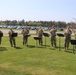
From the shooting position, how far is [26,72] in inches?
582

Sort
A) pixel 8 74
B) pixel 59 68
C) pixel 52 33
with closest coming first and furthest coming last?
pixel 8 74 < pixel 59 68 < pixel 52 33

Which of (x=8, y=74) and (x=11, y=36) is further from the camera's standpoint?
(x=11, y=36)

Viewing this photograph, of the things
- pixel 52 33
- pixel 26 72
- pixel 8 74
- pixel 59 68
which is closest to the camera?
pixel 8 74

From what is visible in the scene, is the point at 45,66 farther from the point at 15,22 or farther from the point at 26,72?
the point at 15,22

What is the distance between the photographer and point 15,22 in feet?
512

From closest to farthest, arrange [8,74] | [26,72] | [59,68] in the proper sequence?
1. [8,74]
2. [26,72]
3. [59,68]

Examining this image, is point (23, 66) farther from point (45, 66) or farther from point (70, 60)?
point (70, 60)

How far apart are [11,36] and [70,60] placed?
971 centimetres

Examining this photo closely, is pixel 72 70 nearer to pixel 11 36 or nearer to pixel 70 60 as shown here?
pixel 70 60

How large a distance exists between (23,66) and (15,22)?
14051cm

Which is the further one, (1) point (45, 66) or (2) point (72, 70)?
(1) point (45, 66)

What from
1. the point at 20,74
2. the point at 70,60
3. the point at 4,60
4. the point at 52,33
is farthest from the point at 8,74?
the point at 52,33

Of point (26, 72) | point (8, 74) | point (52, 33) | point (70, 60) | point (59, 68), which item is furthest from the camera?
point (52, 33)

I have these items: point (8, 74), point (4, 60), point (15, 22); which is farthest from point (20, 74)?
point (15, 22)
